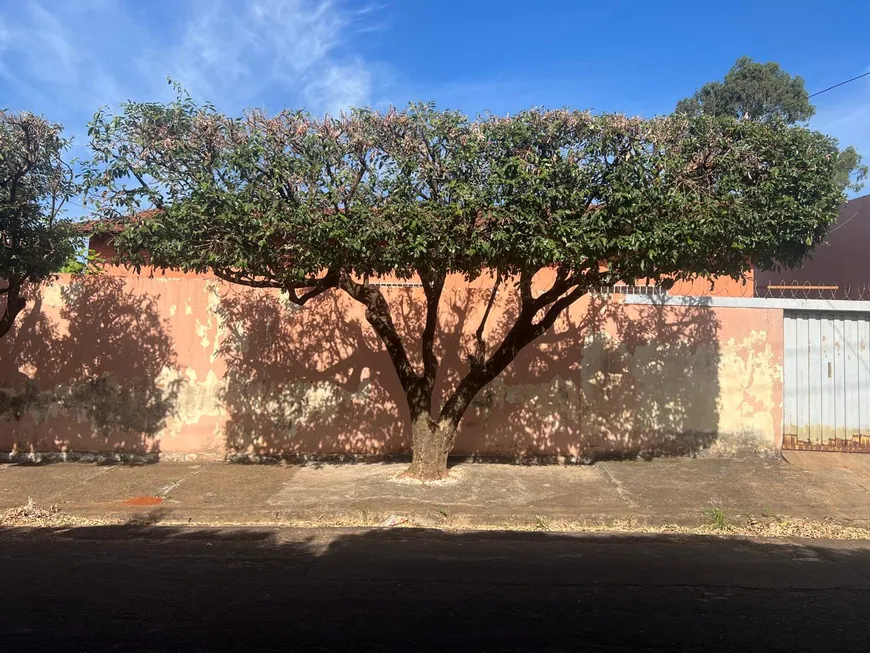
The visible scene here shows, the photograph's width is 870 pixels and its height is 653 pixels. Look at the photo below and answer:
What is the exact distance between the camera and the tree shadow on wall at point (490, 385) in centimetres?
880

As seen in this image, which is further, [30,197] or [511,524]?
[30,197]

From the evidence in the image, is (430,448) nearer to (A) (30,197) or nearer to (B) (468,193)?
(B) (468,193)

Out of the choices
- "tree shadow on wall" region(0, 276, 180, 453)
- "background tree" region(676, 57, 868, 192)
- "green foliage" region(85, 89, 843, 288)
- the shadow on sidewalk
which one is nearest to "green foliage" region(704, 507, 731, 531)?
the shadow on sidewalk

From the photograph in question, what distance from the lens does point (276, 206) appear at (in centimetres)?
606

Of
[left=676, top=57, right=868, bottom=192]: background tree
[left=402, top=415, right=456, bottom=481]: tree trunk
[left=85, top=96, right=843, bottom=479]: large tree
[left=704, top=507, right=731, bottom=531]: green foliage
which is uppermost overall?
[left=676, top=57, right=868, bottom=192]: background tree

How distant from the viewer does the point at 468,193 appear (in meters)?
5.94

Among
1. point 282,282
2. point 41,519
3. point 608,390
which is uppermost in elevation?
point 282,282

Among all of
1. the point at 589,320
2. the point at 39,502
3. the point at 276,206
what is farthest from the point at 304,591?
the point at 589,320

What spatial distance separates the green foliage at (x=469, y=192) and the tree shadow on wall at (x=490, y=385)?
2.44 meters

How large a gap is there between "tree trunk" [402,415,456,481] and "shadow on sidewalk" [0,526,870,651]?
158 centimetres

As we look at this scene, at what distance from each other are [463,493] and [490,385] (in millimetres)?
2045

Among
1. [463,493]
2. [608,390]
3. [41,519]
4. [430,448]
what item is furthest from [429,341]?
[41,519]

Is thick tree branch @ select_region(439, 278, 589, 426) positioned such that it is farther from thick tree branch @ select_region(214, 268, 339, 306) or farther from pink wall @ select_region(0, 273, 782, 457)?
thick tree branch @ select_region(214, 268, 339, 306)

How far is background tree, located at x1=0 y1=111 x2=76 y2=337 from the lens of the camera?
6.98 meters
